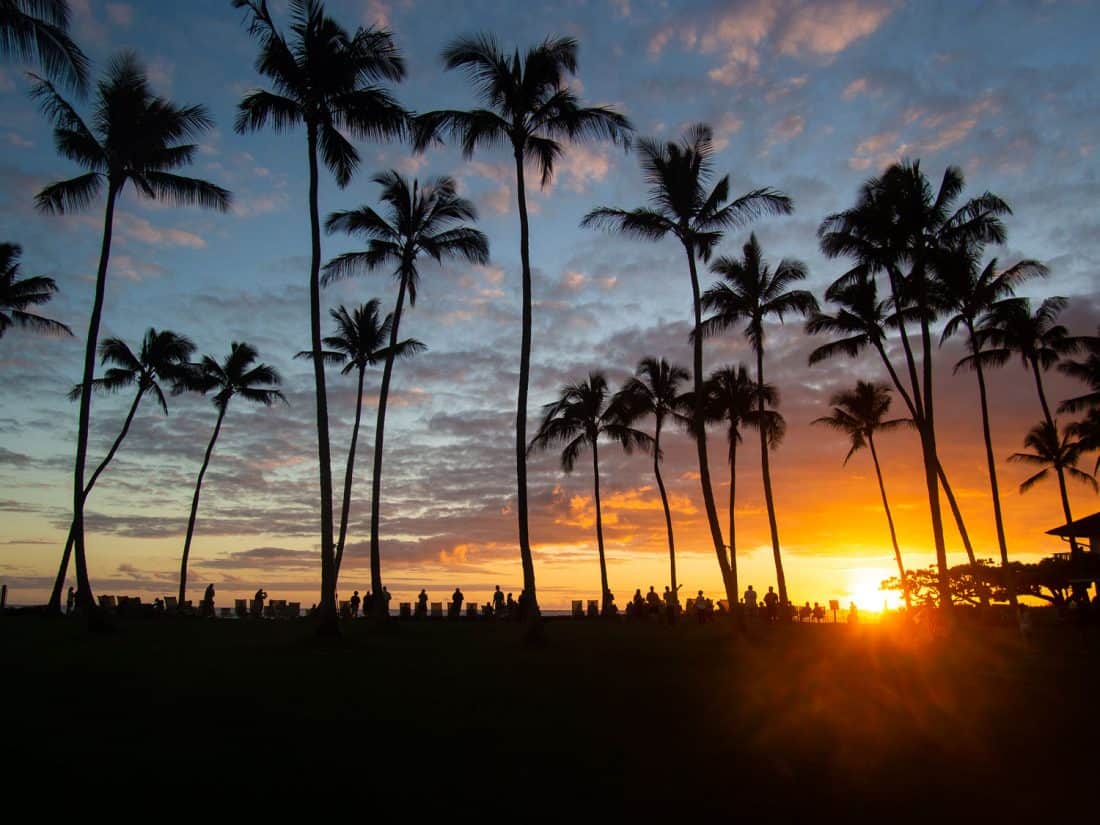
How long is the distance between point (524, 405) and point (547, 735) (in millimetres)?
13459

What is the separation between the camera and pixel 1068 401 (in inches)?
1686

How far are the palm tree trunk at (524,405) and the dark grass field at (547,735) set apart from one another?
422 centimetres

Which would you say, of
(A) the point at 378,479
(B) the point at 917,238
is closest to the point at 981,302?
(B) the point at 917,238

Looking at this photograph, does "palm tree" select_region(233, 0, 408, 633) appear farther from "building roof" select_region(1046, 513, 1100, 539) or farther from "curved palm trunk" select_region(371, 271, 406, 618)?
"building roof" select_region(1046, 513, 1100, 539)

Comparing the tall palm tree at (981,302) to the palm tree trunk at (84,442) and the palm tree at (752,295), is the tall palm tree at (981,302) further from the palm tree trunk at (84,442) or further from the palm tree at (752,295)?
the palm tree trunk at (84,442)

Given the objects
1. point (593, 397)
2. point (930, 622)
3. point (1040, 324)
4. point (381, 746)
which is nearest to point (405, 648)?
point (381, 746)

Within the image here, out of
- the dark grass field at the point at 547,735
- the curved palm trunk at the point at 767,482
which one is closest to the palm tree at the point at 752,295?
the curved palm trunk at the point at 767,482

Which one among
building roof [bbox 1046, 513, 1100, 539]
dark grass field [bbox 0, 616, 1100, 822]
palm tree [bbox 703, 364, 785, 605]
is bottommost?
dark grass field [bbox 0, 616, 1100, 822]

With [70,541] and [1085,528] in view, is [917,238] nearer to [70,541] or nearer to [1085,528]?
[1085,528]

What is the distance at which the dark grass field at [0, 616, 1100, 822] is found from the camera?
739 cm

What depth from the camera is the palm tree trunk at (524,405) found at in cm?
2162

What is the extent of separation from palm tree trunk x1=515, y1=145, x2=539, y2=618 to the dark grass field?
13.9ft

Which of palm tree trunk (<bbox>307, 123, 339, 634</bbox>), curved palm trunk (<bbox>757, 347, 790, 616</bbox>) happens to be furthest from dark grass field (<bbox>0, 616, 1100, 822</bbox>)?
curved palm trunk (<bbox>757, 347, 790, 616</bbox>)

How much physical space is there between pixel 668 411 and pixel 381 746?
1444 inches
